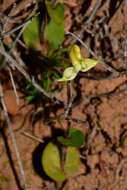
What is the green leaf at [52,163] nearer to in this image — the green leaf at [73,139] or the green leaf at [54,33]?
the green leaf at [73,139]

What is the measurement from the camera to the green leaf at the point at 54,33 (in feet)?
6.30

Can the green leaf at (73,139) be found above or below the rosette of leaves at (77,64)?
below

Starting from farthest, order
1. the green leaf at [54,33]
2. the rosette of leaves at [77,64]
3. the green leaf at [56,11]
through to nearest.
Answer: the green leaf at [54,33]
the green leaf at [56,11]
the rosette of leaves at [77,64]

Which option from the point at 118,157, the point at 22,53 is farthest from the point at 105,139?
the point at 22,53

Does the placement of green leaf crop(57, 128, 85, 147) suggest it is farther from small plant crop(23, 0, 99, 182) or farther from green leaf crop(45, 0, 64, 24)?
green leaf crop(45, 0, 64, 24)

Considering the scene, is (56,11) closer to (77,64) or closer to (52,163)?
(77,64)

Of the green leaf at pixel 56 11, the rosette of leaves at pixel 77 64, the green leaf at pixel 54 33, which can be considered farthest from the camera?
the green leaf at pixel 54 33

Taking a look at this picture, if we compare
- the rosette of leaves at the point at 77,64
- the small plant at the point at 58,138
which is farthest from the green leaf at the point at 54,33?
Result: the rosette of leaves at the point at 77,64

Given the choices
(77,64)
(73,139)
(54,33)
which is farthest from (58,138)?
(77,64)

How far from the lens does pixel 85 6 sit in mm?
1977

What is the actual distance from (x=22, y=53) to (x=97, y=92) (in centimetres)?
33

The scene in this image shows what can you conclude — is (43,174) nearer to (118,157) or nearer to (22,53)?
(118,157)

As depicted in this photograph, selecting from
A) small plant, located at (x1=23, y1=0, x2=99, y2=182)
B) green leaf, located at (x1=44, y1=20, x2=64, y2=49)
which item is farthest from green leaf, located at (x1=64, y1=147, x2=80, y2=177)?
green leaf, located at (x1=44, y1=20, x2=64, y2=49)

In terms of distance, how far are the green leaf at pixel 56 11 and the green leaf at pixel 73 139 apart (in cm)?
42
